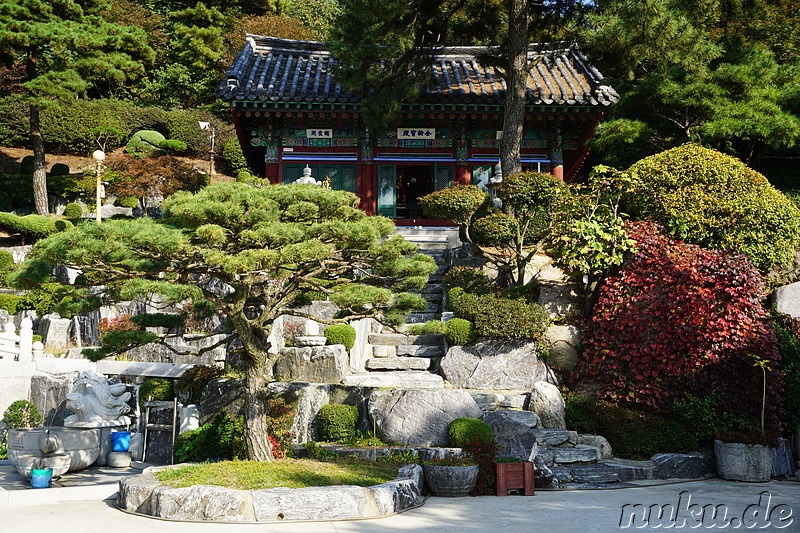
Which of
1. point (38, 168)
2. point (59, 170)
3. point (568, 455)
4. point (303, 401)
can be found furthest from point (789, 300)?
point (59, 170)

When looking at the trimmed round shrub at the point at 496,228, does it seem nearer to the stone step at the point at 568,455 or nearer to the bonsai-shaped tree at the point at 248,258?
the bonsai-shaped tree at the point at 248,258

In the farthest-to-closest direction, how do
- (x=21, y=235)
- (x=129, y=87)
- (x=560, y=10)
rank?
(x=129, y=87), (x=21, y=235), (x=560, y=10)

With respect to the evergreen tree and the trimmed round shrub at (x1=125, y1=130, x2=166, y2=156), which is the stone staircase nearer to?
the evergreen tree

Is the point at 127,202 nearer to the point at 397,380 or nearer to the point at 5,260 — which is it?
the point at 5,260

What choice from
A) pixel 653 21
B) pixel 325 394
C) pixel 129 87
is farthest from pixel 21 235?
pixel 653 21

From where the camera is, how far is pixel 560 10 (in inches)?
625

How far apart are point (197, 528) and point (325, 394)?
3.86 meters

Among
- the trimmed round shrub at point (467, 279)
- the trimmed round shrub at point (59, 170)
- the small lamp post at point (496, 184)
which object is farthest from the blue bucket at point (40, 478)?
the trimmed round shrub at point (59, 170)

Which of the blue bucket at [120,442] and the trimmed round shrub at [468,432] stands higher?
the trimmed round shrub at [468,432]

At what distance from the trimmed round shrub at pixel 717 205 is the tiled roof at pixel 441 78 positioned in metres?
4.62

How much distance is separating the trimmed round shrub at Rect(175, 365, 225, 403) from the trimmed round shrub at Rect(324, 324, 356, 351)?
1762 millimetres

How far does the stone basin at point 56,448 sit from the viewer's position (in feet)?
29.2

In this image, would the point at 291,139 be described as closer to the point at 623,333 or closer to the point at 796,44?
the point at 623,333

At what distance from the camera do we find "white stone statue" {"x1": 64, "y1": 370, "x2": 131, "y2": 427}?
9867mm
